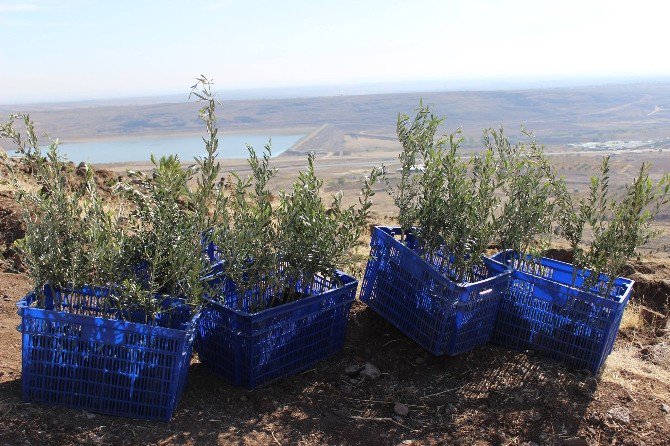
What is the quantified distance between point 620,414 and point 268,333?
95.9 inches

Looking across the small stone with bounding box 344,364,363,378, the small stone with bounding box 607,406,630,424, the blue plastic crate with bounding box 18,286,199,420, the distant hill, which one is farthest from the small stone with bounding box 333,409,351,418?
the distant hill

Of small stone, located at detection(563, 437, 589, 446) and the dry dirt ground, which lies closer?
the dry dirt ground

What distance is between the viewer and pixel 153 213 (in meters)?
3.78

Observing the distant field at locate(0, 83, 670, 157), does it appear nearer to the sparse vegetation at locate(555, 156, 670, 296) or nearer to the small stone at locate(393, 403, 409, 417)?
the sparse vegetation at locate(555, 156, 670, 296)

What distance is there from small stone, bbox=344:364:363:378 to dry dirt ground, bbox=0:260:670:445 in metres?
0.04

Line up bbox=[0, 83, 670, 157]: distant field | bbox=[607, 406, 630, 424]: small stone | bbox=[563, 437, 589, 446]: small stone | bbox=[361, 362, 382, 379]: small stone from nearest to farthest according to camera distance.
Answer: bbox=[563, 437, 589, 446]: small stone < bbox=[607, 406, 630, 424]: small stone < bbox=[361, 362, 382, 379]: small stone < bbox=[0, 83, 670, 157]: distant field

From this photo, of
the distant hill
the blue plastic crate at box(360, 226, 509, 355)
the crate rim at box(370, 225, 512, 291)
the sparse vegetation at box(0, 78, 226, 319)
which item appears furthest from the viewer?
the distant hill

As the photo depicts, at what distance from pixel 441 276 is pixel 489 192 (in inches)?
30.1

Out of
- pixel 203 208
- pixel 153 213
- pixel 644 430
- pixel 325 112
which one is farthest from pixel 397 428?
pixel 325 112

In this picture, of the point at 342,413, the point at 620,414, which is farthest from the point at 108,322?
the point at 620,414

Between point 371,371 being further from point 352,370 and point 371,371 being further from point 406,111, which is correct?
point 406,111

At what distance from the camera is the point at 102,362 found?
3.40 metres

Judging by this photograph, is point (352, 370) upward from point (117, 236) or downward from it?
downward

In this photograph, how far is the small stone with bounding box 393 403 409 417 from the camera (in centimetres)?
388
